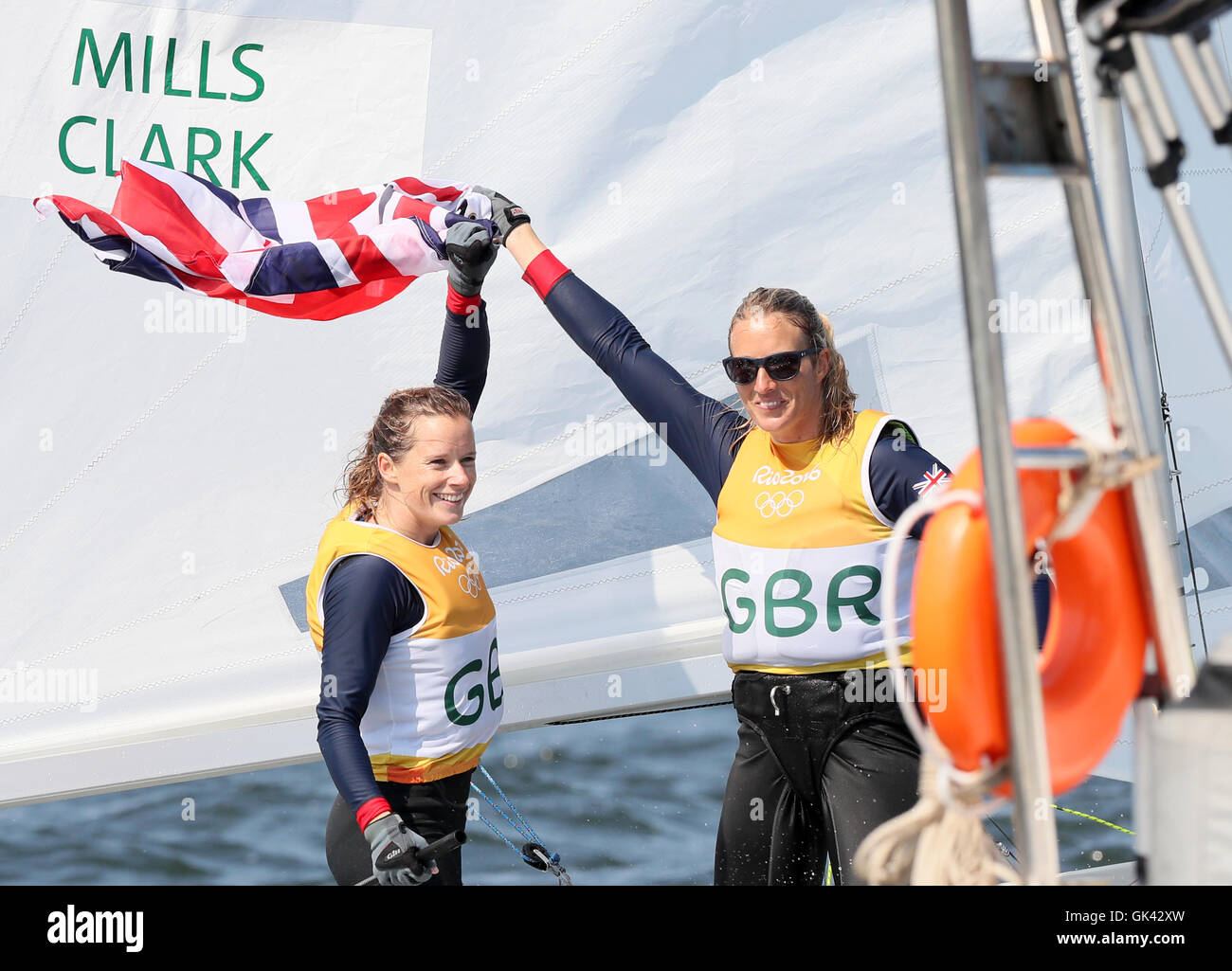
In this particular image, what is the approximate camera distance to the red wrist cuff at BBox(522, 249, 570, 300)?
2.19 metres

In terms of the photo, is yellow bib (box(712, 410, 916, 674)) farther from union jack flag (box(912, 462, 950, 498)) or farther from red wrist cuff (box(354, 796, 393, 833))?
red wrist cuff (box(354, 796, 393, 833))

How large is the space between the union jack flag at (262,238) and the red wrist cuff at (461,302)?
17 cm

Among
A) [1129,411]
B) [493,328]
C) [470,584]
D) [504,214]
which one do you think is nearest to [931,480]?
[470,584]

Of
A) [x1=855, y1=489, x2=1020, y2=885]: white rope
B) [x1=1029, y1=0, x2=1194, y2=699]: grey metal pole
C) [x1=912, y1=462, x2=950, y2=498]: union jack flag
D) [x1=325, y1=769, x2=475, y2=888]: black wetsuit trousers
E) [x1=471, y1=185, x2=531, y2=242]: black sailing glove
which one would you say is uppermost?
[x1=471, y1=185, x2=531, y2=242]: black sailing glove

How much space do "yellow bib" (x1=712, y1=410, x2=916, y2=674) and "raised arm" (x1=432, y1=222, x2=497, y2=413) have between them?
0.58 meters

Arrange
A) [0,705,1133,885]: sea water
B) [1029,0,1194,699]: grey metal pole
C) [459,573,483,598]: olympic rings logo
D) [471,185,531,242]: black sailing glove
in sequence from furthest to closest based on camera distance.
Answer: [0,705,1133,885]: sea water
[471,185,531,242]: black sailing glove
[459,573,483,598]: olympic rings logo
[1029,0,1194,699]: grey metal pole

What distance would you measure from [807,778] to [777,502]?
Answer: 1.33 ft

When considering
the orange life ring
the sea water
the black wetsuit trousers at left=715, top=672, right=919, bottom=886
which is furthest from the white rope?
the sea water

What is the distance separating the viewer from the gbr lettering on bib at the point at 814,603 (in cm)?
185

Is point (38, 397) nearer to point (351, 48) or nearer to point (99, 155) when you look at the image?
point (99, 155)

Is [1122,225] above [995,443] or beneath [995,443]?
above

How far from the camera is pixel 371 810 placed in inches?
68.1

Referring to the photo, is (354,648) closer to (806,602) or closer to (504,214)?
(806,602)
